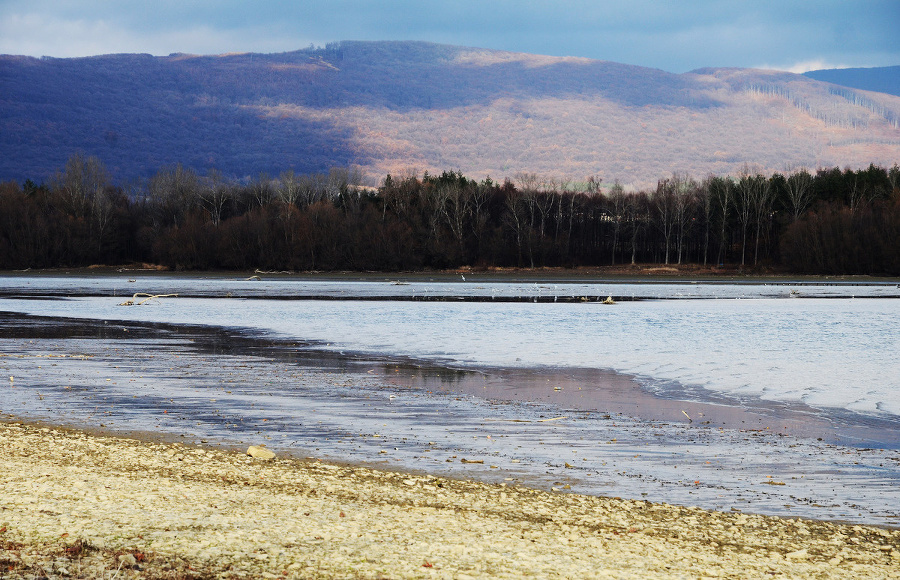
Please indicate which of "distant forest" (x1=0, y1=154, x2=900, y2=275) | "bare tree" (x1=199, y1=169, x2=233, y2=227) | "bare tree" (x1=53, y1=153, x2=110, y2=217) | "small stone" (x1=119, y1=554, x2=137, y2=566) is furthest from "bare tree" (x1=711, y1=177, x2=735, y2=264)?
"small stone" (x1=119, y1=554, x2=137, y2=566)

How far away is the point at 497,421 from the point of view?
1309 centimetres

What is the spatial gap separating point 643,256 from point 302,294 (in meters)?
63.6

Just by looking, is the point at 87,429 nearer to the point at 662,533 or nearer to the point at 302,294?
the point at 662,533

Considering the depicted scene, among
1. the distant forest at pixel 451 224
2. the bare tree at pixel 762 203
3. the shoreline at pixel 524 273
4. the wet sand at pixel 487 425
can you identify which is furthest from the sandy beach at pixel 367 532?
the bare tree at pixel 762 203

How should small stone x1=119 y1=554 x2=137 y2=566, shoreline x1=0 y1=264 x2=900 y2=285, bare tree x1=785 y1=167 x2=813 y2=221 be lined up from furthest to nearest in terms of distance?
bare tree x1=785 y1=167 x2=813 y2=221
shoreline x1=0 y1=264 x2=900 y2=285
small stone x1=119 y1=554 x2=137 y2=566

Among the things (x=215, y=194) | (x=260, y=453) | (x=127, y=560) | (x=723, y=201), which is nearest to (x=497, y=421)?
(x=260, y=453)

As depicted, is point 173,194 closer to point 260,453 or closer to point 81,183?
point 81,183

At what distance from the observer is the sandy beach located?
648cm

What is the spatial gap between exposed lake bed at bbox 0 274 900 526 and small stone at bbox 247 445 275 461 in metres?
0.55

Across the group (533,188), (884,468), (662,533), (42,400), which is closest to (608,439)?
(884,468)

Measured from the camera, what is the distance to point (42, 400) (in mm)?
14656

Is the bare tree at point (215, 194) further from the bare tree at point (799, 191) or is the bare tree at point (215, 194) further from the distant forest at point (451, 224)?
the bare tree at point (799, 191)

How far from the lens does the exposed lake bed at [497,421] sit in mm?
9430

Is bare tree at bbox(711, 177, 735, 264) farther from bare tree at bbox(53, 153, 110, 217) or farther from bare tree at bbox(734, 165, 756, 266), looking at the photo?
bare tree at bbox(53, 153, 110, 217)
